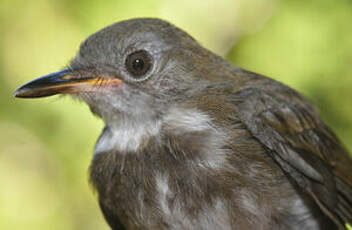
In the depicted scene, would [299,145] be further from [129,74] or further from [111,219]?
[111,219]

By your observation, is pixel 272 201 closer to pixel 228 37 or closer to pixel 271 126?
pixel 271 126

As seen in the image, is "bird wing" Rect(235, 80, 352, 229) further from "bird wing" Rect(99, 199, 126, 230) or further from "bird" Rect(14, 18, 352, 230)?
"bird wing" Rect(99, 199, 126, 230)

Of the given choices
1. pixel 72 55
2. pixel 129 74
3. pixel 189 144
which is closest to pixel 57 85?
pixel 129 74

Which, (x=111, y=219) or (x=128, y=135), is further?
(x=111, y=219)

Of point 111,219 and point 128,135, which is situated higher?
point 128,135

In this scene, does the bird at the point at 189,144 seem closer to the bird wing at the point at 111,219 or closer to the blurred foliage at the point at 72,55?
the bird wing at the point at 111,219

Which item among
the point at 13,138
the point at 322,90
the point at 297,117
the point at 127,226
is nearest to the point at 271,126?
the point at 297,117

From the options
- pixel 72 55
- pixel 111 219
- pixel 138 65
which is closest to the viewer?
pixel 138 65
